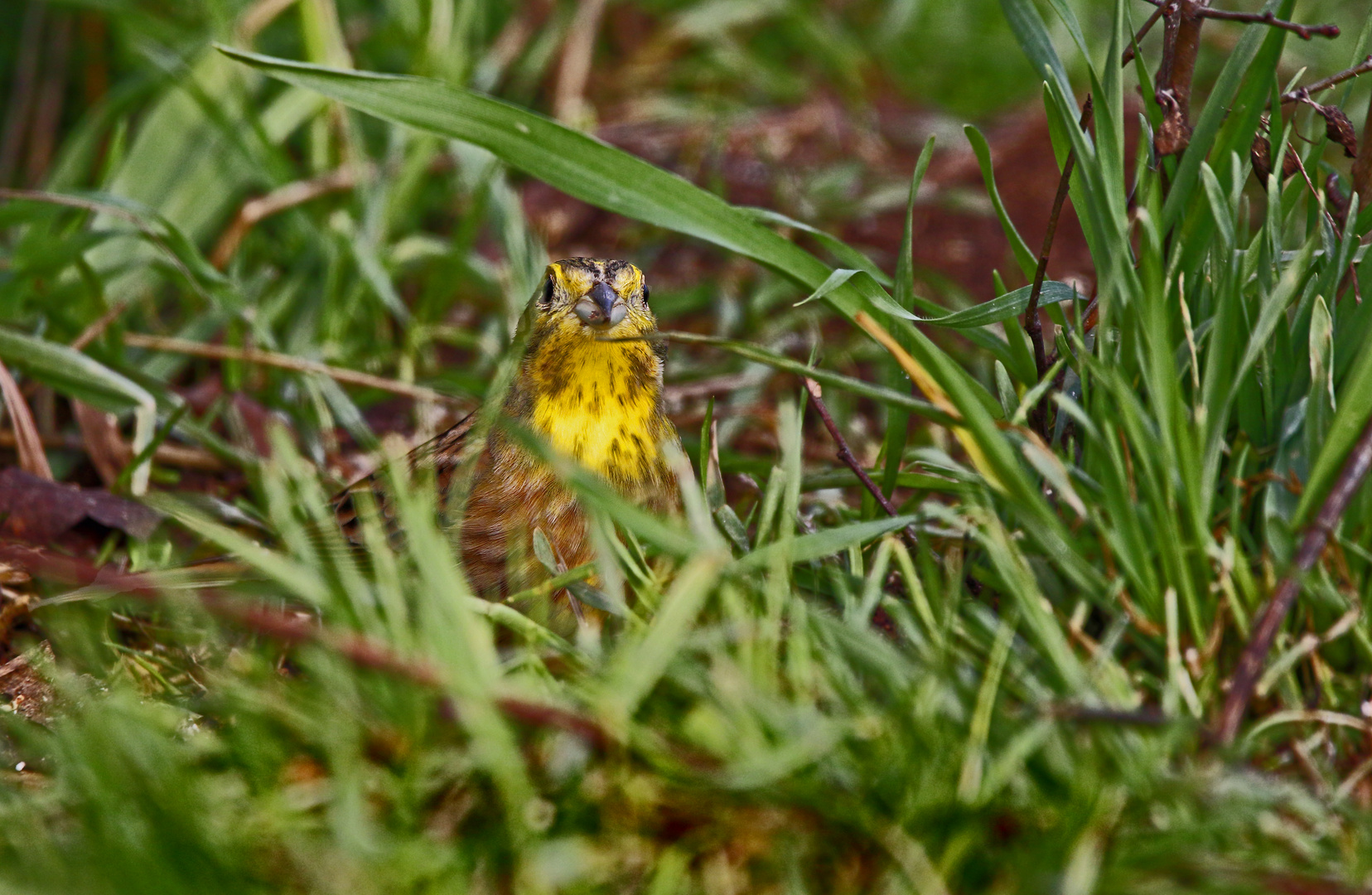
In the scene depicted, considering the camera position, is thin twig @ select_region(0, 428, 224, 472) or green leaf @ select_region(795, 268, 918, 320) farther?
thin twig @ select_region(0, 428, 224, 472)

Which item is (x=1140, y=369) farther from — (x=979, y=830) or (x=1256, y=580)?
(x=979, y=830)

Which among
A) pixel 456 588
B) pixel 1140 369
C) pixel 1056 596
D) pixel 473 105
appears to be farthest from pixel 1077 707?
pixel 473 105

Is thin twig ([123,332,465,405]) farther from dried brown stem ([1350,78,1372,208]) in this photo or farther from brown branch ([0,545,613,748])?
dried brown stem ([1350,78,1372,208])

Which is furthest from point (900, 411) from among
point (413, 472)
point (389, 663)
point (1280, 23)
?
point (413, 472)

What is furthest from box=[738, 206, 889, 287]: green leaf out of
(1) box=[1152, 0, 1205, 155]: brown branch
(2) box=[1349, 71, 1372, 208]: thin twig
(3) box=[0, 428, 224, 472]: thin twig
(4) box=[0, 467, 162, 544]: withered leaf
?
(3) box=[0, 428, 224, 472]: thin twig

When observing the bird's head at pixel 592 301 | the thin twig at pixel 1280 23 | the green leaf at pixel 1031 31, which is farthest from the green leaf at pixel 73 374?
the thin twig at pixel 1280 23

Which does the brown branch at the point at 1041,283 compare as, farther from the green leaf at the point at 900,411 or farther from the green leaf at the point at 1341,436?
the green leaf at the point at 1341,436
